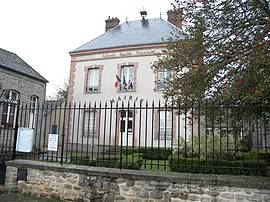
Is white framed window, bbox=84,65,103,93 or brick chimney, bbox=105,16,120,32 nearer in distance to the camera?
white framed window, bbox=84,65,103,93

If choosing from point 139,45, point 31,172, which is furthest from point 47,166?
point 139,45

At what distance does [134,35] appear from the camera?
1592 centimetres

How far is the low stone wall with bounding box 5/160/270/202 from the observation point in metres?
3.76

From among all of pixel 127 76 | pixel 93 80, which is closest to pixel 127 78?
pixel 127 76

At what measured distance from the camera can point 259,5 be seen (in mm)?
4055

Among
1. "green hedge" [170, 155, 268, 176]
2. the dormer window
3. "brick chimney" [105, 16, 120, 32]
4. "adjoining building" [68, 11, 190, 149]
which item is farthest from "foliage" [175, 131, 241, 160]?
"brick chimney" [105, 16, 120, 32]

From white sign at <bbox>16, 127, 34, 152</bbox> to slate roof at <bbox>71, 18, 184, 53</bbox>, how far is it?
10081 mm

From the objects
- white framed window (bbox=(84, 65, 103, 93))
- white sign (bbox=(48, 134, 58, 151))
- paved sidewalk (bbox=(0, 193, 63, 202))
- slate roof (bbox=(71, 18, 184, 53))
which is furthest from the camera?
white framed window (bbox=(84, 65, 103, 93))

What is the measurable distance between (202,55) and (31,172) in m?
4.60

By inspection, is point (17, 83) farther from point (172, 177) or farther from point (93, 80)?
point (172, 177)

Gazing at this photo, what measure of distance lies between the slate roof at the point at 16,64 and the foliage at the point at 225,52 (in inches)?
429

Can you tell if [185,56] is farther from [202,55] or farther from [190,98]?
[190,98]

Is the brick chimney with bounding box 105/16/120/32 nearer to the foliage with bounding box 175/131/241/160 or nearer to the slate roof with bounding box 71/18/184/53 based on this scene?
the slate roof with bounding box 71/18/184/53

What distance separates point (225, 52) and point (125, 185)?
320 cm
